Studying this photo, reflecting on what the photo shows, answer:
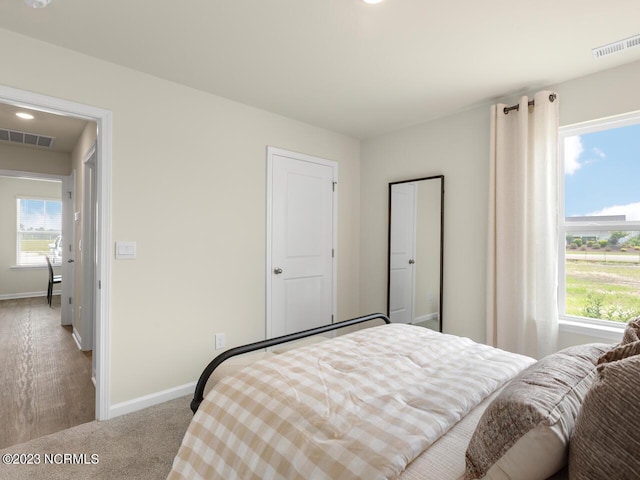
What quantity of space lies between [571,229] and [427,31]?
1.87 meters

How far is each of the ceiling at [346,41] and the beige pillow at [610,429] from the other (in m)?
1.83

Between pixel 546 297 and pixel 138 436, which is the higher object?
pixel 546 297

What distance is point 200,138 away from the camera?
9.34ft

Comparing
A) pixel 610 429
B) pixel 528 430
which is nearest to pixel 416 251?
pixel 528 430

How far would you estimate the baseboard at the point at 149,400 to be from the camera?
2.43m

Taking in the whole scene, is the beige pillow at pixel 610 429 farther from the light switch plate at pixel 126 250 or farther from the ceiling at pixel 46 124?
the ceiling at pixel 46 124

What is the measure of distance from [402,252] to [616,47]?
7.40 ft

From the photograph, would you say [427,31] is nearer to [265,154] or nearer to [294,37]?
[294,37]

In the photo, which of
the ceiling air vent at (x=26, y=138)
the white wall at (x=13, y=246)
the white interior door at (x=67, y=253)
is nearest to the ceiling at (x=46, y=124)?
the ceiling air vent at (x=26, y=138)

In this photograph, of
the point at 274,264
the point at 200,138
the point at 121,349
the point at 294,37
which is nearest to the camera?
the point at 294,37

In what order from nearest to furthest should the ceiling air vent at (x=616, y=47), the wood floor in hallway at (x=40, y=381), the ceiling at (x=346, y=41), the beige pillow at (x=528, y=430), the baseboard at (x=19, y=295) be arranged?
the beige pillow at (x=528, y=430) → the ceiling at (x=346, y=41) → the ceiling air vent at (x=616, y=47) → the wood floor in hallway at (x=40, y=381) → the baseboard at (x=19, y=295)

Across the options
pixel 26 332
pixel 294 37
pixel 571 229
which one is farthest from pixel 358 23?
pixel 26 332

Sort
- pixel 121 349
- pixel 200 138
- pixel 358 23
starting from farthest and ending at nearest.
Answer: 1. pixel 200 138
2. pixel 121 349
3. pixel 358 23

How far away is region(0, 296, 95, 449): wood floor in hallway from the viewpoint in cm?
235
